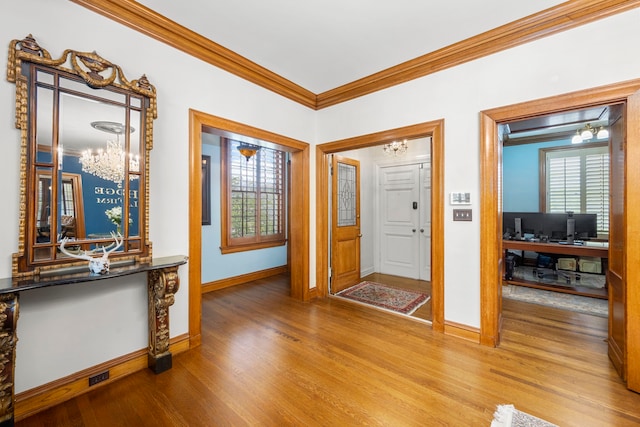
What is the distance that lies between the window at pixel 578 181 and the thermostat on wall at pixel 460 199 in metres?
4.15

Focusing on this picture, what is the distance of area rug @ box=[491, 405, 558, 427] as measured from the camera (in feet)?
5.26

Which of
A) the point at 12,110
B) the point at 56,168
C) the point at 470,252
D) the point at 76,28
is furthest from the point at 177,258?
the point at 470,252

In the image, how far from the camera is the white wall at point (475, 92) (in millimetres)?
2072

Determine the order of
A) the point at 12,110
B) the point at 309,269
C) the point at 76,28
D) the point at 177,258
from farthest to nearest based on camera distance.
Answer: the point at 309,269 → the point at 177,258 → the point at 76,28 → the point at 12,110

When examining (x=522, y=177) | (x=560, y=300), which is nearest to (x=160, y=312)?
(x=560, y=300)

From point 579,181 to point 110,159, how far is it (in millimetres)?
7386

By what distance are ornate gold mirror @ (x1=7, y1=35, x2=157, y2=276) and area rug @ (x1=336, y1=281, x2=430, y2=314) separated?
283cm

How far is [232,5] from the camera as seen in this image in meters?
2.18

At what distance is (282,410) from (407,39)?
3292 millimetres

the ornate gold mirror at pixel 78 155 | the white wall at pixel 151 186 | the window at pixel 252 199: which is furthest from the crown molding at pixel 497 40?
the ornate gold mirror at pixel 78 155

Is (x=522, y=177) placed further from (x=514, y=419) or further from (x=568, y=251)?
(x=514, y=419)

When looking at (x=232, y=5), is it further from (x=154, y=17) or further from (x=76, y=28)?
(x=76, y=28)

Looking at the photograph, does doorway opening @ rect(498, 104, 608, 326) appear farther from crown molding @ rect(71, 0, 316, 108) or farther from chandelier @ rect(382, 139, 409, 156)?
crown molding @ rect(71, 0, 316, 108)

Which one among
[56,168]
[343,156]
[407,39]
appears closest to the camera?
[56,168]
